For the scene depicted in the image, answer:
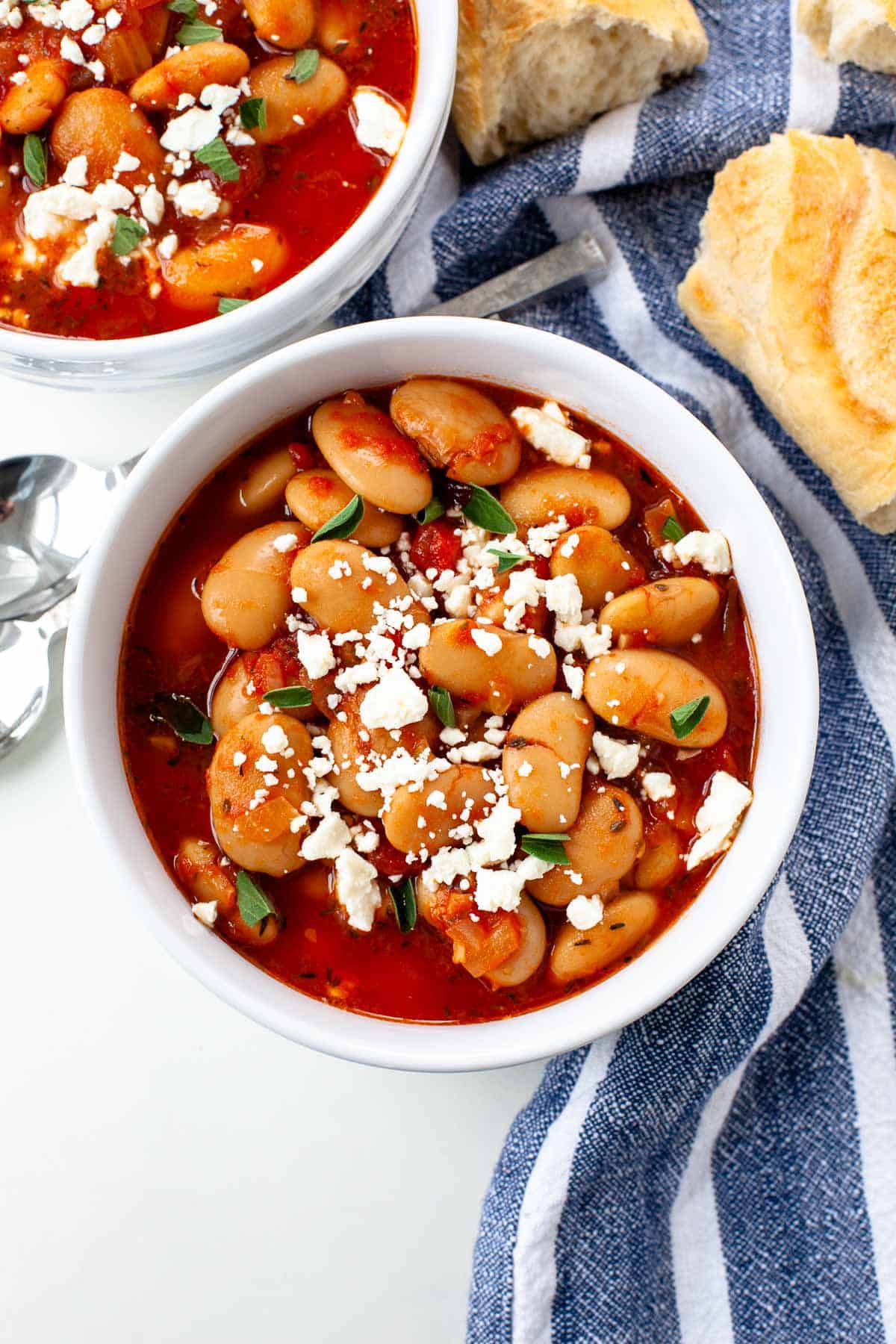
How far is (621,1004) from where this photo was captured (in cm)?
163

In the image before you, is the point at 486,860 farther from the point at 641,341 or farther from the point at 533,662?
the point at 641,341

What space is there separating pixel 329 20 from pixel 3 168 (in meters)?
0.52

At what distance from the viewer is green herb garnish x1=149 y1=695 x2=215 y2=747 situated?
5.47 feet

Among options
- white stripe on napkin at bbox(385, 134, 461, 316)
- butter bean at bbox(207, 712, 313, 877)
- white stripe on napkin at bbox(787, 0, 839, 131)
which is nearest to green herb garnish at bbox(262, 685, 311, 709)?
butter bean at bbox(207, 712, 313, 877)

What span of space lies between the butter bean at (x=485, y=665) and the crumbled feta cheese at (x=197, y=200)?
2.28ft

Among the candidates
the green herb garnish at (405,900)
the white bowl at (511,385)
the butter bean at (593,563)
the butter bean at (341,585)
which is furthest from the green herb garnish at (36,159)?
the green herb garnish at (405,900)

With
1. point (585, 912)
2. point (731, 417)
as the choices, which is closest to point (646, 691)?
point (585, 912)

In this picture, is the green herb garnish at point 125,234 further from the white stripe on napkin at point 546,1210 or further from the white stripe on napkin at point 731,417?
the white stripe on napkin at point 546,1210

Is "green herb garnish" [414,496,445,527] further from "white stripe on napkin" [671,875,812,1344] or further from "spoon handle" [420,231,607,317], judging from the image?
"white stripe on napkin" [671,875,812,1344]

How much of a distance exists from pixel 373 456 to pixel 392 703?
319 millimetres

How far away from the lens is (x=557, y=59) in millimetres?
2051

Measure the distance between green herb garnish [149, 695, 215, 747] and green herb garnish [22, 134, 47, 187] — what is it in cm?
75

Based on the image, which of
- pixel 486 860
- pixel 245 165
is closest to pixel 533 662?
pixel 486 860

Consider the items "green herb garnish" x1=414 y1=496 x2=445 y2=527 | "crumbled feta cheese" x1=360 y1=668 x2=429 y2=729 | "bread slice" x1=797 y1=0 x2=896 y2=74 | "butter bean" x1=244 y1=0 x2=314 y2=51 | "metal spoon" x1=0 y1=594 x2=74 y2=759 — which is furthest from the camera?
"metal spoon" x1=0 y1=594 x2=74 y2=759
